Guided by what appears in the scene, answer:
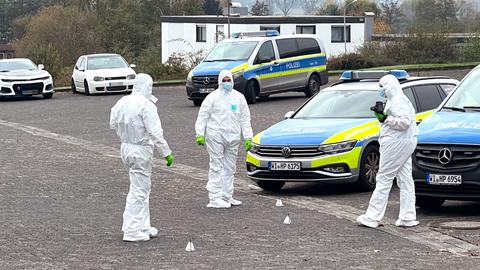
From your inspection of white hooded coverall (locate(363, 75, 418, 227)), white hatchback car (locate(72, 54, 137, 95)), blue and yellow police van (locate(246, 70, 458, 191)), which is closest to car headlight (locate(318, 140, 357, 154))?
blue and yellow police van (locate(246, 70, 458, 191))

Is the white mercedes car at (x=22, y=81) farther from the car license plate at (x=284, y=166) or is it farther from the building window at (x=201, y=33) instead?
the building window at (x=201, y=33)

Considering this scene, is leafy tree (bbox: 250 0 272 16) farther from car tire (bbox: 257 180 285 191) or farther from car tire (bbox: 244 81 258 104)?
car tire (bbox: 257 180 285 191)

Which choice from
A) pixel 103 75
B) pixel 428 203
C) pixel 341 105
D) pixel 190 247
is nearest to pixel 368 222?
pixel 428 203

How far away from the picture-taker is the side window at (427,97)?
16.2m

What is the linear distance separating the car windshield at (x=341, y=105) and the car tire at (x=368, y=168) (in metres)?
0.79

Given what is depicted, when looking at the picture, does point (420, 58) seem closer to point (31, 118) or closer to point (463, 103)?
point (31, 118)

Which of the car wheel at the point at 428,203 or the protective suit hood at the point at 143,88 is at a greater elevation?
the protective suit hood at the point at 143,88

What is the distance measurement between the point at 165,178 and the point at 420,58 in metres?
37.7

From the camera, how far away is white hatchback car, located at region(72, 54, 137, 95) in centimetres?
3641

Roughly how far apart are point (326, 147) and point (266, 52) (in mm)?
16921

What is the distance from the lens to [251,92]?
101 feet

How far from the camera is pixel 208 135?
46.0ft

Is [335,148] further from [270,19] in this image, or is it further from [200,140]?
[270,19]

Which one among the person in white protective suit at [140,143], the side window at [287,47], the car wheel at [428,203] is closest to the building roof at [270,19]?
the side window at [287,47]
